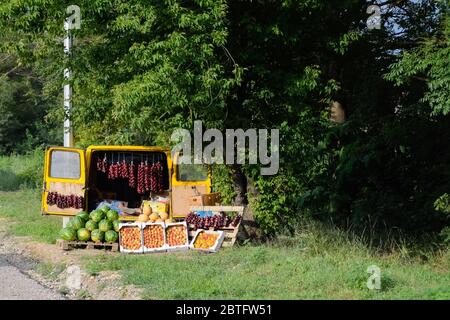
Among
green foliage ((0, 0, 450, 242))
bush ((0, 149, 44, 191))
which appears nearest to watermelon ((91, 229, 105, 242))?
green foliage ((0, 0, 450, 242))

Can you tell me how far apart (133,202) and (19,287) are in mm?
6009

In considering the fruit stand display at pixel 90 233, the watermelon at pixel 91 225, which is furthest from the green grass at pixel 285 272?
the watermelon at pixel 91 225

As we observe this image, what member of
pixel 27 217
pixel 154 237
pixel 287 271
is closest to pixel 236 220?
pixel 154 237

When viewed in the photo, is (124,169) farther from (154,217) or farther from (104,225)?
(104,225)

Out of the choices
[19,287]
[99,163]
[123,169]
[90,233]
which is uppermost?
[99,163]

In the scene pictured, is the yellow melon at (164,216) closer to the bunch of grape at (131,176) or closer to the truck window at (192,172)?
the truck window at (192,172)

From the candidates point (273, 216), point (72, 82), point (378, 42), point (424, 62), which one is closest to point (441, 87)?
point (424, 62)

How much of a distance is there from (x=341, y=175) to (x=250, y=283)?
21.7 ft

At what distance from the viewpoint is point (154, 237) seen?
45.0ft

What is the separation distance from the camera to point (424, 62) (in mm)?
12023

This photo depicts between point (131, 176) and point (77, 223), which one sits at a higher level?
point (131, 176)

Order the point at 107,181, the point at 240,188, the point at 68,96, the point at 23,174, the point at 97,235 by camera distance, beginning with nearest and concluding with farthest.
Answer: the point at 97,235 → the point at 68,96 → the point at 240,188 → the point at 107,181 → the point at 23,174

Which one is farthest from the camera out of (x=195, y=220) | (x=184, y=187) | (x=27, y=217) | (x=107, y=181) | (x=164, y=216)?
(x=27, y=217)

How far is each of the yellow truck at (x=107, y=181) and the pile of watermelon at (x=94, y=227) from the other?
0.77 metres
